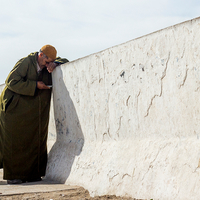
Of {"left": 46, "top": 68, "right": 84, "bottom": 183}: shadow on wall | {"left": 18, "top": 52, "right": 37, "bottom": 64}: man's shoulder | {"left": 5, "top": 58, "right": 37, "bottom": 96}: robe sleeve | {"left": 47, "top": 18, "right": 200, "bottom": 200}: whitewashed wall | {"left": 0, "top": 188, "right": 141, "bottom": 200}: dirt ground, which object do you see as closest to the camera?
{"left": 47, "top": 18, "right": 200, "bottom": 200}: whitewashed wall

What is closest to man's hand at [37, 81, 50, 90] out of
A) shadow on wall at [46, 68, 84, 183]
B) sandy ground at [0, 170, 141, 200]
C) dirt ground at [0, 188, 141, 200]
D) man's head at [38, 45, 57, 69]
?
shadow on wall at [46, 68, 84, 183]

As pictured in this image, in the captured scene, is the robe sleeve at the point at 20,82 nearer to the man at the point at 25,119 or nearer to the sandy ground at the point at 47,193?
the man at the point at 25,119

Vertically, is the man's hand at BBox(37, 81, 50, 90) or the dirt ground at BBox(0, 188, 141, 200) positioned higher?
the man's hand at BBox(37, 81, 50, 90)

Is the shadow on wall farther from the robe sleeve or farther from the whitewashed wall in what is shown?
the robe sleeve

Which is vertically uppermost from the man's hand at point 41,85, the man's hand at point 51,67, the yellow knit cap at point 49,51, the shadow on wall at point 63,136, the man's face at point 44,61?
the yellow knit cap at point 49,51

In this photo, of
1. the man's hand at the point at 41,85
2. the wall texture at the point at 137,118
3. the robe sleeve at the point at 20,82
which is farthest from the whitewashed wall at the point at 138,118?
the robe sleeve at the point at 20,82

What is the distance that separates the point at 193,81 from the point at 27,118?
2.41 metres

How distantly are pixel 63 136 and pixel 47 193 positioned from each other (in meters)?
1.07

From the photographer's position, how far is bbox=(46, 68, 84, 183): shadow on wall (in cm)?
366

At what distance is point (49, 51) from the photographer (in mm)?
4066

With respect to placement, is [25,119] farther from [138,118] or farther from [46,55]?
[138,118]

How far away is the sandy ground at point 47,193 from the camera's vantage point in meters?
2.86

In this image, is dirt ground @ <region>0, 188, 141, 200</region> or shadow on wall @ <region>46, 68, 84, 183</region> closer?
dirt ground @ <region>0, 188, 141, 200</region>

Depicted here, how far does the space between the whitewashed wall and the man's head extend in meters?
0.39
